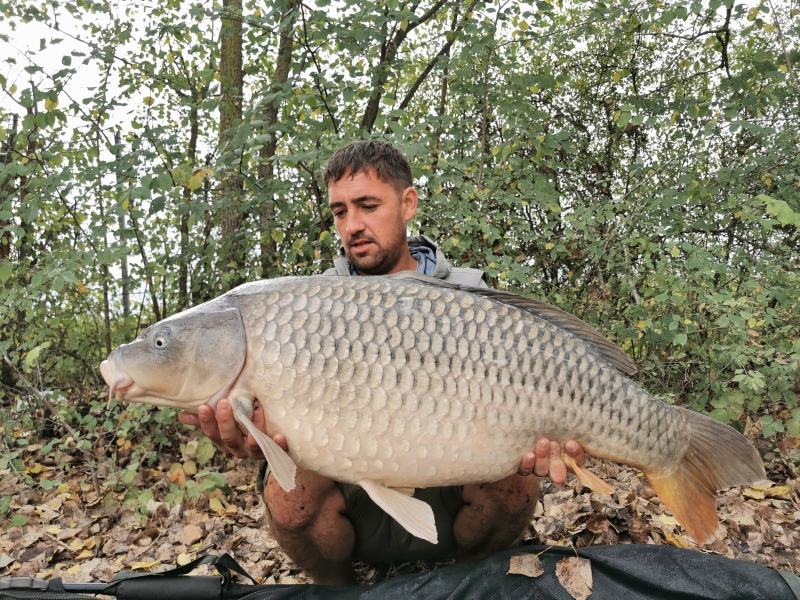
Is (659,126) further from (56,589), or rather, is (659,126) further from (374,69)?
(56,589)

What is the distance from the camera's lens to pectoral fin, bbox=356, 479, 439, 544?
1.16 meters

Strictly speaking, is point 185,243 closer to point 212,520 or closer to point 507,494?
point 212,520

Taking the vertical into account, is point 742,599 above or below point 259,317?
below

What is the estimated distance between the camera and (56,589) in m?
1.24

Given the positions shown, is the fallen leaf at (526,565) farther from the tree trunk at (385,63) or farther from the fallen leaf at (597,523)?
the tree trunk at (385,63)

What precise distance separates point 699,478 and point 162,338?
1.14 metres

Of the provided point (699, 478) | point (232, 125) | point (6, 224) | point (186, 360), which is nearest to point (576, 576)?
point (699, 478)

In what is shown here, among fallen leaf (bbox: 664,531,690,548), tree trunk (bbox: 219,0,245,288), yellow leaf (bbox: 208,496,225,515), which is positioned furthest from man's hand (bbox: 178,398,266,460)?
tree trunk (bbox: 219,0,245,288)

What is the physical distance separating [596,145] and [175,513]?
13.9 feet

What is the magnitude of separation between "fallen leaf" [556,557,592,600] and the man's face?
36.9 inches

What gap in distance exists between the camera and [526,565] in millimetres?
1248

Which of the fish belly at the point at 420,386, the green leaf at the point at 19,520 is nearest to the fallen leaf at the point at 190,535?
the green leaf at the point at 19,520

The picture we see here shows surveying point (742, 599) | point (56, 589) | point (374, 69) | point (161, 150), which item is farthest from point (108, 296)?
point (742, 599)

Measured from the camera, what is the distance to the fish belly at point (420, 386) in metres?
1.15
